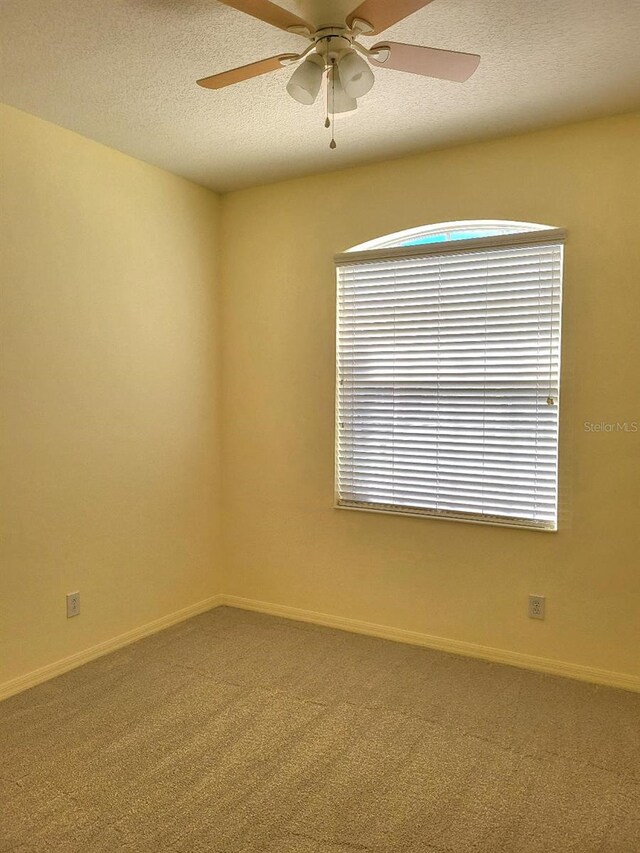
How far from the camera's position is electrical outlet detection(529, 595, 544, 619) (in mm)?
3287

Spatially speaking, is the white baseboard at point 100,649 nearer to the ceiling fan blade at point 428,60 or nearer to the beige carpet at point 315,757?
the beige carpet at point 315,757

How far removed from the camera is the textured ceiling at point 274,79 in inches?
86.8

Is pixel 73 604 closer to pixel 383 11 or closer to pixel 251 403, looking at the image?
pixel 251 403

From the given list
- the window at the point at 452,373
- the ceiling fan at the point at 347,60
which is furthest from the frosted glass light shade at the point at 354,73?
the window at the point at 452,373

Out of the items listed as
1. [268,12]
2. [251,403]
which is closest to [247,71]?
[268,12]

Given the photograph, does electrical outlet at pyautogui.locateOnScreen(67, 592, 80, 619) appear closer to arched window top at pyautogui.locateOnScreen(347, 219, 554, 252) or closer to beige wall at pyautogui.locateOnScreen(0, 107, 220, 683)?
beige wall at pyautogui.locateOnScreen(0, 107, 220, 683)

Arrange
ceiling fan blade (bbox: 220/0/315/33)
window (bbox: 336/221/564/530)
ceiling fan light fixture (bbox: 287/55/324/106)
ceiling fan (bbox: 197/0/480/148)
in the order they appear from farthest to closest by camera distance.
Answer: window (bbox: 336/221/564/530), ceiling fan light fixture (bbox: 287/55/324/106), ceiling fan (bbox: 197/0/480/148), ceiling fan blade (bbox: 220/0/315/33)

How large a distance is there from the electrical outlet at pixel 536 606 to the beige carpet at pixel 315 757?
0.30 meters

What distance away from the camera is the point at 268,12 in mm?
1858

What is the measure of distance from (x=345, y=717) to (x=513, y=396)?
1766mm

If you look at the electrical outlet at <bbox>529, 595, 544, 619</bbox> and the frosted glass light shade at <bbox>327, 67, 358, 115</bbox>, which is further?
the electrical outlet at <bbox>529, 595, 544, 619</bbox>

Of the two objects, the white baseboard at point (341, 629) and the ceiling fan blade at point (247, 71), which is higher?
the ceiling fan blade at point (247, 71)

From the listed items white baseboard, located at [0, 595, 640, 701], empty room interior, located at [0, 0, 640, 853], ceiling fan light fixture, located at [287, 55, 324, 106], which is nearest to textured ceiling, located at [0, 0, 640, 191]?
empty room interior, located at [0, 0, 640, 853]

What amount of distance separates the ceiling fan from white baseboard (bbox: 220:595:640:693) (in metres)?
2.71
